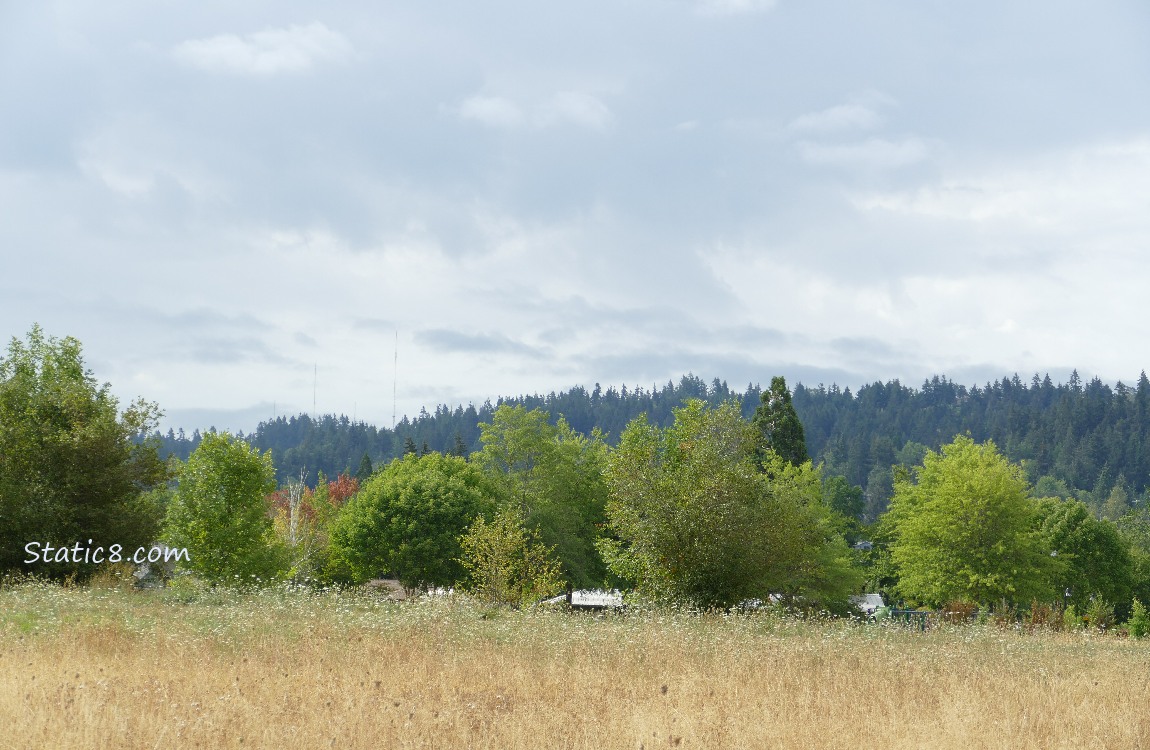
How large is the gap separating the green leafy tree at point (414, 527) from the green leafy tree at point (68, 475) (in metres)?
21.5

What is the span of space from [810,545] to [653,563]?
1220cm

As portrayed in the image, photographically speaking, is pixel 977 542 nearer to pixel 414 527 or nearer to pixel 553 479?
pixel 553 479

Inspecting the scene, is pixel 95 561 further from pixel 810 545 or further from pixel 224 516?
pixel 810 545

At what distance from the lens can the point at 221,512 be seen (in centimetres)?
3659

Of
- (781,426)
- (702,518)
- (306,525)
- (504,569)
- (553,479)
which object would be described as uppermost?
(781,426)

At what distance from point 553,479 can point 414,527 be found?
396 inches

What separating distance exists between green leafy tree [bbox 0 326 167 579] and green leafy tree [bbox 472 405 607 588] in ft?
85.9

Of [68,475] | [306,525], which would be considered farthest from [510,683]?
[306,525]

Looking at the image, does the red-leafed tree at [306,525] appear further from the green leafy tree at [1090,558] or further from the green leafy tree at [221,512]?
the green leafy tree at [1090,558]

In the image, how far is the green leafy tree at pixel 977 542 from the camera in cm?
4459

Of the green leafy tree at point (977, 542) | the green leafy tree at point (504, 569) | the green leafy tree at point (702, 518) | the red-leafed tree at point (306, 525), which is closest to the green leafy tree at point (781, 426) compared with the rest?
the green leafy tree at point (977, 542)

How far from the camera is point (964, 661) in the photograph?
15.7 metres

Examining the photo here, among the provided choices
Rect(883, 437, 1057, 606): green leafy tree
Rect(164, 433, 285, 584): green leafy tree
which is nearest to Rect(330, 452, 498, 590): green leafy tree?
Rect(164, 433, 285, 584): green leafy tree

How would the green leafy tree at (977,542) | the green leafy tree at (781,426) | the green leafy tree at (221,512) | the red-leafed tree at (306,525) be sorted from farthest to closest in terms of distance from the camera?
the green leafy tree at (781,426)
the red-leafed tree at (306,525)
the green leafy tree at (977,542)
the green leafy tree at (221,512)
